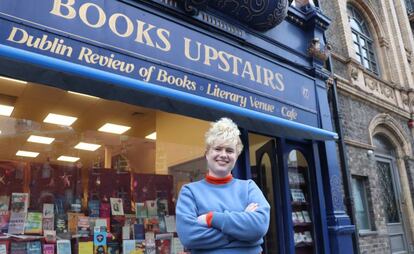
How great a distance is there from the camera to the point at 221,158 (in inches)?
86.0

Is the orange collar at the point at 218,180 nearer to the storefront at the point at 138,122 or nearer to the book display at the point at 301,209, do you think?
the storefront at the point at 138,122

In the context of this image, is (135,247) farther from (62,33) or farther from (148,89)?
(62,33)

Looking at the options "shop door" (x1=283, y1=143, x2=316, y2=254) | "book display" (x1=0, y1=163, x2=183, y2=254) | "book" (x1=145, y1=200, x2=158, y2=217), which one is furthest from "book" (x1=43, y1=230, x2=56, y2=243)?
"shop door" (x1=283, y1=143, x2=316, y2=254)

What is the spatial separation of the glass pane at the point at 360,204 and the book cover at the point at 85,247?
5.52 m

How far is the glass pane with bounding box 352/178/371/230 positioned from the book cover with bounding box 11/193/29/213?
20.4ft

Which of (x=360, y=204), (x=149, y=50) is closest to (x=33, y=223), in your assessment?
(x=149, y=50)

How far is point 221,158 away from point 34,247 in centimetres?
268

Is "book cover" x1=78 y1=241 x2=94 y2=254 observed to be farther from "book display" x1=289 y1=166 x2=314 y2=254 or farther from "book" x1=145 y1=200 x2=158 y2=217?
"book display" x1=289 y1=166 x2=314 y2=254

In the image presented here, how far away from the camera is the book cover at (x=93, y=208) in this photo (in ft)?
14.2

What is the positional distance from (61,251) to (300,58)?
15.7ft

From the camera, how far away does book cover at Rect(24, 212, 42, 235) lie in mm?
3854

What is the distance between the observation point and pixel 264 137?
5773 millimetres

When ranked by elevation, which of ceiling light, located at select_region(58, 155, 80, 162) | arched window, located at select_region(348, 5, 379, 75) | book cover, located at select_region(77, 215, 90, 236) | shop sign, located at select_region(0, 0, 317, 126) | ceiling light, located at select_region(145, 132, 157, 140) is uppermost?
arched window, located at select_region(348, 5, 379, 75)

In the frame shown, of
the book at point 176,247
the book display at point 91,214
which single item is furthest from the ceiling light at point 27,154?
the book at point 176,247
